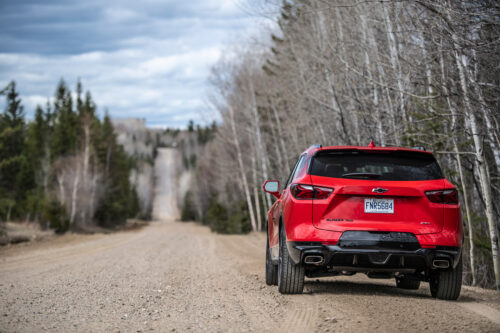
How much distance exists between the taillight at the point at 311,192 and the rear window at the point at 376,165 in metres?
0.21

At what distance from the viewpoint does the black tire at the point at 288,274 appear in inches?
261

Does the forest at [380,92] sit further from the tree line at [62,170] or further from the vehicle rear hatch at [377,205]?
the tree line at [62,170]

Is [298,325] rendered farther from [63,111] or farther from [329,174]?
[63,111]

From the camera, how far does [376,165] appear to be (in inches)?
252

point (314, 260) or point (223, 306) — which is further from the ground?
point (314, 260)

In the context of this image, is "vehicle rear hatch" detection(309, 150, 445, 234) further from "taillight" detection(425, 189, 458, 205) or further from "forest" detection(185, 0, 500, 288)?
"forest" detection(185, 0, 500, 288)

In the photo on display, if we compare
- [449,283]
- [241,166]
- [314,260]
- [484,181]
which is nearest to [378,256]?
[314,260]

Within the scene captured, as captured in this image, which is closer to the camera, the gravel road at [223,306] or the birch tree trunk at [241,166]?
the gravel road at [223,306]

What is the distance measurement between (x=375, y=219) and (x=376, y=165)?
0.71m

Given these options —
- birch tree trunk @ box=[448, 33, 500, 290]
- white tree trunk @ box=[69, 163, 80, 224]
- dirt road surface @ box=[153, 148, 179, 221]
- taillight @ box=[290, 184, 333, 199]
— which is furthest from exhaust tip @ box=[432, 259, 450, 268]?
dirt road surface @ box=[153, 148, 179, 221]

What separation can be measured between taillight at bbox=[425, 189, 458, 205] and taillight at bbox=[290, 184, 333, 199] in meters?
1.17

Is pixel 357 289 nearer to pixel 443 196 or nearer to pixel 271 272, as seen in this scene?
pixel 271 272

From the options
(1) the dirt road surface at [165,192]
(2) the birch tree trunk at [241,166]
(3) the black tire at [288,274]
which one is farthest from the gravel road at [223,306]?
(1) the dirt road surface at [165,192]

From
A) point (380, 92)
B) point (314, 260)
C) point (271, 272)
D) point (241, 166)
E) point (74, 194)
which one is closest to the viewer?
point (314, 260)
